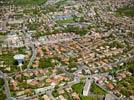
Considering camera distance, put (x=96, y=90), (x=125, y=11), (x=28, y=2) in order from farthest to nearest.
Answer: (x=28, y=2)
(x=125, y=11)
(x=96, y=90)

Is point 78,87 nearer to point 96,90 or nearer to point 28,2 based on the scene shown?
point 96,90

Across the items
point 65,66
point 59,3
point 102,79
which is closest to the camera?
point 102,79

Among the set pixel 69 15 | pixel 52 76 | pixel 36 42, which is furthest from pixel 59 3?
pixel 52 76

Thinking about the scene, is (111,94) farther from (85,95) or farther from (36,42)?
(36,42)

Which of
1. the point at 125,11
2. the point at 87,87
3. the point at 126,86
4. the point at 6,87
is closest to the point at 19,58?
the point at 6,87

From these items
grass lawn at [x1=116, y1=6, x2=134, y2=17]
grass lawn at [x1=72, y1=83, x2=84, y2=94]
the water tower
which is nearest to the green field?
grass lawn at [x1=116, y1=6, x2=134, y2=17]

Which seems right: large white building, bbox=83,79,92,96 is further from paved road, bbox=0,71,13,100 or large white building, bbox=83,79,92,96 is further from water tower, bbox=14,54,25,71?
water tower, bbox=14,54,25,71

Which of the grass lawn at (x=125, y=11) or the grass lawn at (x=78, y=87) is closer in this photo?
the grass lawn at (x=78, y=87)

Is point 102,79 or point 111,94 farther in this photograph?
point 102,79

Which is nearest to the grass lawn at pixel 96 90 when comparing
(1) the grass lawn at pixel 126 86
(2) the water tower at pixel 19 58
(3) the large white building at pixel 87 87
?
(3) the large white building at pixel 87 87

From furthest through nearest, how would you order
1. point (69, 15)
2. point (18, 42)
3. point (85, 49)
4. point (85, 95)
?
point (69, 15)
point (18, 42)
point (85, 49)
point (85, 95)

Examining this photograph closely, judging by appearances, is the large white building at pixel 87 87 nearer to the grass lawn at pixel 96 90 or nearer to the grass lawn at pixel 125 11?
the grass lawn at pixel 96 90
